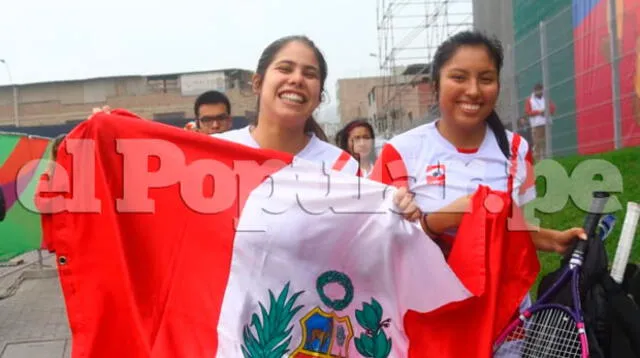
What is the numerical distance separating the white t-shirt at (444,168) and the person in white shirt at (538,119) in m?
7.78

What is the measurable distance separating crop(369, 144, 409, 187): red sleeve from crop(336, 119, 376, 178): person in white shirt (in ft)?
10.0

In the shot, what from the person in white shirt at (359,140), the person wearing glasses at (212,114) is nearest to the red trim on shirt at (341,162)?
the person wearing glasses at (212,114)

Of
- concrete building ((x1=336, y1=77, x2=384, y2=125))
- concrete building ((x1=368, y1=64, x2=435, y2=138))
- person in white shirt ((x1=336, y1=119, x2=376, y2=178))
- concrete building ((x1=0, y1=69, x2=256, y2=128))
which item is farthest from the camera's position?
concrete building ((x1=336, y1=77, x2=384, y2=125))

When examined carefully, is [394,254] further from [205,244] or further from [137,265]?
[137,265]

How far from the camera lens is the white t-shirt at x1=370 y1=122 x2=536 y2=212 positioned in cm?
268

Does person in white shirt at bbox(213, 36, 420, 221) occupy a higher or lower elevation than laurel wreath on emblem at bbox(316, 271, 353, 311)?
higher

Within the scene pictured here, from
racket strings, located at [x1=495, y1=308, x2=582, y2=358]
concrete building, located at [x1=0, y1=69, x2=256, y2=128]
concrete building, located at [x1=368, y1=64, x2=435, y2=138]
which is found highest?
concrete building, located at [x1=0, y1=69, x2=256, y2=128]

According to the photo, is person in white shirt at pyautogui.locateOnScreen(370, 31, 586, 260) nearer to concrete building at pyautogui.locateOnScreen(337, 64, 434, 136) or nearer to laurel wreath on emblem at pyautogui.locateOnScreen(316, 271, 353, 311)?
laurel wreath on emblem at pyautogui.locateOnScreen(316, 271, 353, 311)

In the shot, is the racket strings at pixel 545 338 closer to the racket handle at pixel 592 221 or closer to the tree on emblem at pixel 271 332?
the racket handle at pixel 592 221

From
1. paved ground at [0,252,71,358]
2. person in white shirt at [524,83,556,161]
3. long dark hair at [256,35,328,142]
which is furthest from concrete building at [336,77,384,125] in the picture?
long dark hair at [256,35,328,142]

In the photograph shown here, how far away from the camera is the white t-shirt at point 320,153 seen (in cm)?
298

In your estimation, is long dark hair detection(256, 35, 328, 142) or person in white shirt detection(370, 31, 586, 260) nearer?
person in white shirt detection(370, 31, 586, 260)

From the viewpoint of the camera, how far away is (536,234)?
2703 millimetres

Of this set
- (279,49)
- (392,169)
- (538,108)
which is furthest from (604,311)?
(538,108)
